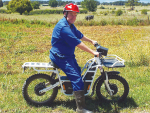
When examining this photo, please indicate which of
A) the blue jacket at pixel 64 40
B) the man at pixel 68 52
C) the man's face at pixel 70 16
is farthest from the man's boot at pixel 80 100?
the man's face at pixel 70 16

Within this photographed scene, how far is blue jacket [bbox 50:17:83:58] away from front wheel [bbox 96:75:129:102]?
1.02m

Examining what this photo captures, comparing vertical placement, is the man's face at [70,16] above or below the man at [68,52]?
above

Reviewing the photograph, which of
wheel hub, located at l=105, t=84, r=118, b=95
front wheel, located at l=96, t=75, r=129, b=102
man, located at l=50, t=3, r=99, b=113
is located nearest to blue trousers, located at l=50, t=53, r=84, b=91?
man, located at l=50, t=3, r=99, b=113

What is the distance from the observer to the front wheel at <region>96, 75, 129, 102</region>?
12.3ft

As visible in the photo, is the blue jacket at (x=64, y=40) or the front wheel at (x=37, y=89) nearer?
the blue jacket at (x=64, y=40)

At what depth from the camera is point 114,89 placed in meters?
3.77

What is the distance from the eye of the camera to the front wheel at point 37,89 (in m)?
3.62

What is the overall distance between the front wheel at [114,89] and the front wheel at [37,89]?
3.10 feet

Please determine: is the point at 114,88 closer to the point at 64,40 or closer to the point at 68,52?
the point at 68,52

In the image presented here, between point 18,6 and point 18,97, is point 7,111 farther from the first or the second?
point 18,6

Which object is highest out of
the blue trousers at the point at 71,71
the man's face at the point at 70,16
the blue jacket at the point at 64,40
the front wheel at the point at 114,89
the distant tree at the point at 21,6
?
the distant tree at the point at 21,6

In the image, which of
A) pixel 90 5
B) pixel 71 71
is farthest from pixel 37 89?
pixel 90 5

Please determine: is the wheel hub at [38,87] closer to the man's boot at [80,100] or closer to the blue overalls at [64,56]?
the blue overalls at [64,56]

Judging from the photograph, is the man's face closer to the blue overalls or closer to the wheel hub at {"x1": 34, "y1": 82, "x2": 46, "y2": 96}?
the blue overalls
